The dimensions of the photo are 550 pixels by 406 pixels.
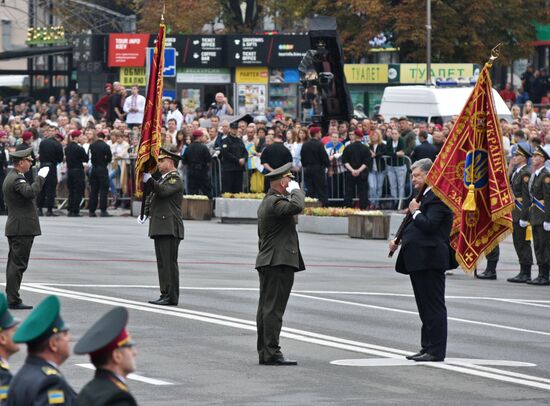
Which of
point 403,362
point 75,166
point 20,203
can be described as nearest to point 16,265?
point 20,203

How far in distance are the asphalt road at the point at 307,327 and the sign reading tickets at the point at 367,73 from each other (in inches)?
1034

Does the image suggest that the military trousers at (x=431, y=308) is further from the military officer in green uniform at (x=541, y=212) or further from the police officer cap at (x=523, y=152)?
the police officer cap at (x=523, y=152)

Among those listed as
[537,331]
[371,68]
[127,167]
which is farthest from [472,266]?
[371,68]

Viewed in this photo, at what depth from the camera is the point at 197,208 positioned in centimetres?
3400

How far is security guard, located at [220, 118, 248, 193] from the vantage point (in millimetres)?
33938

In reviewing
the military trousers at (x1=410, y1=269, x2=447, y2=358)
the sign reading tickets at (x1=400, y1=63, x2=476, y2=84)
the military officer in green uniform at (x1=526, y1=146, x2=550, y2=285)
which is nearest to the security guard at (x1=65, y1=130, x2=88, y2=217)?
the military officer in green uniform at (x1=526, y1=146, x2=550, y2=285)

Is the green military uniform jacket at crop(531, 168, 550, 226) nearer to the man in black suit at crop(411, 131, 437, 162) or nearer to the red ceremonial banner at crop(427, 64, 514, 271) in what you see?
the red ceremonial banner at crop(427, 64, 514, 271)

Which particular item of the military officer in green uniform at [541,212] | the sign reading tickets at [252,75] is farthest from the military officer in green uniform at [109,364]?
the sign reading tickets at [252,75]

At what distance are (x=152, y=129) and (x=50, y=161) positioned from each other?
593 inches

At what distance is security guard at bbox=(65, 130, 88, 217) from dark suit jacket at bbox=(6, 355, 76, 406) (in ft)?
88.5

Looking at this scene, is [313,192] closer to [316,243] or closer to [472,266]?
[316,243]

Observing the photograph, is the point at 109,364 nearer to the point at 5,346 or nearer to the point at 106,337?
the point at 106,337

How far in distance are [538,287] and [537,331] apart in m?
5.56

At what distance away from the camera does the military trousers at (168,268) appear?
757 inches
